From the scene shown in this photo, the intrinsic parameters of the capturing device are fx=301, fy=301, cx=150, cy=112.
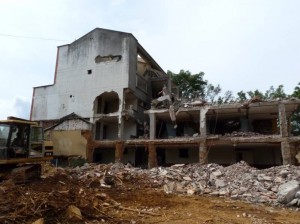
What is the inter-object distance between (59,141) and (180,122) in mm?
11086

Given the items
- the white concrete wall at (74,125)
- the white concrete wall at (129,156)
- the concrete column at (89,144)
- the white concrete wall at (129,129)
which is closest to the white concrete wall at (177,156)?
the white concrete wall at (129,156)

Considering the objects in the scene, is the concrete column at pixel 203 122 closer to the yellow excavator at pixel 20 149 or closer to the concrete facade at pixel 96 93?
the concrete facade at pixel 96 93

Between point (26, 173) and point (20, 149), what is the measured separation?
47.4 inches

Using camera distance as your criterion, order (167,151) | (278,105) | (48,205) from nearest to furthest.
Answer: (48,205) → (278,105) → (167,151)

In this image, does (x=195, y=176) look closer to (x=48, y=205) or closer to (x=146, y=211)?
(x=146, y=211)

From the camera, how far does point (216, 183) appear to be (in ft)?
47.1

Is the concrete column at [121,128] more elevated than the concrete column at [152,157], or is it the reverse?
the concrete column at [121,128]

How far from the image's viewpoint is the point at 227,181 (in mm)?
14508

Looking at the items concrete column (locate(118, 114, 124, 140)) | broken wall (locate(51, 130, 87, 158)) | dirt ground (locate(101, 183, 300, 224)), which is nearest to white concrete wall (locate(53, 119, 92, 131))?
broken wall (locate(51, 130, 87, 158))

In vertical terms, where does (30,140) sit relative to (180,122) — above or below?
below

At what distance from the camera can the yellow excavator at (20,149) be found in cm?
1184

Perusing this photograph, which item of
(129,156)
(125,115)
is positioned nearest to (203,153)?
(125,115)

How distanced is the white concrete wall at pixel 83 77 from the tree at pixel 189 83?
1003 centimetres

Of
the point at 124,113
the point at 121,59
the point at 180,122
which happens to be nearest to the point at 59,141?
the point at 124,113
